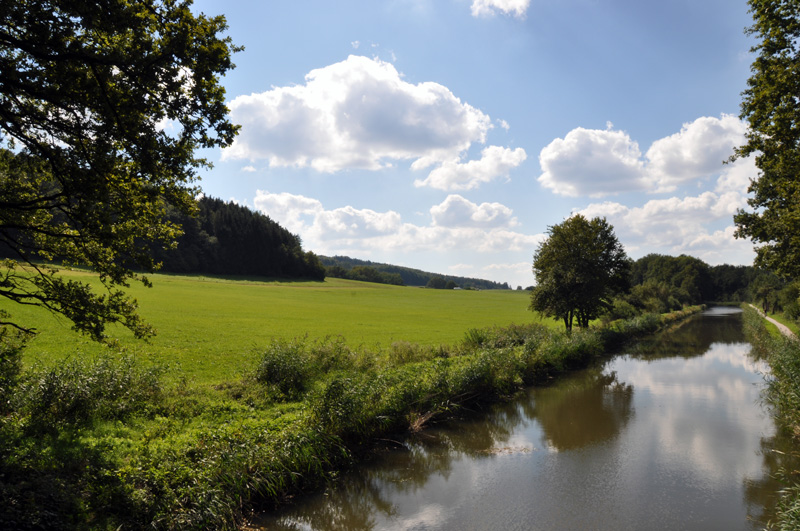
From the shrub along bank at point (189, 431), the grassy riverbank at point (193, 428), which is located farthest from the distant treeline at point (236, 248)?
the shrub along bank at point (189, 431)

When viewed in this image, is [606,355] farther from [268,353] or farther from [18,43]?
[18,43]

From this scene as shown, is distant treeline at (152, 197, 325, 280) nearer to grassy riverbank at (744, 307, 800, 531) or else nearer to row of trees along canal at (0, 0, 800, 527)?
row of trees along canal at (0, 0, 800, 527)

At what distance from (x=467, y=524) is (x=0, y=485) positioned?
8.64m

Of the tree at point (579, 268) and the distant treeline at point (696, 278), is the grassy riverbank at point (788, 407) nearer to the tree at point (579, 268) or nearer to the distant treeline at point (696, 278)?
the tree at point (579, 268)

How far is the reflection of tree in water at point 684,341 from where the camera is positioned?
36.7 m

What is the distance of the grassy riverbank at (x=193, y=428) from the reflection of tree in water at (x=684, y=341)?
22619 millimetres

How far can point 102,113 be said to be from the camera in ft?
29.0

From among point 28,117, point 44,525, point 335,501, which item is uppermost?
point 28,117

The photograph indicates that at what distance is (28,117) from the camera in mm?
8875

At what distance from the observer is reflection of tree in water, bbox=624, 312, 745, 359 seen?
120 feet

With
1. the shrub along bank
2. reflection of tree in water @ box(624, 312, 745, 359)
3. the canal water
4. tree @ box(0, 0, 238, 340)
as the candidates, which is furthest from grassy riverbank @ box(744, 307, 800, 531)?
tree @ box(0, 0, 238, 340)

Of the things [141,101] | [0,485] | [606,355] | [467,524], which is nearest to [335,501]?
[467,524]

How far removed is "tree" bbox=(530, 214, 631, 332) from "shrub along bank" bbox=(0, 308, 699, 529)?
16656mm

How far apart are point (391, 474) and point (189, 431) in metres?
5.59
